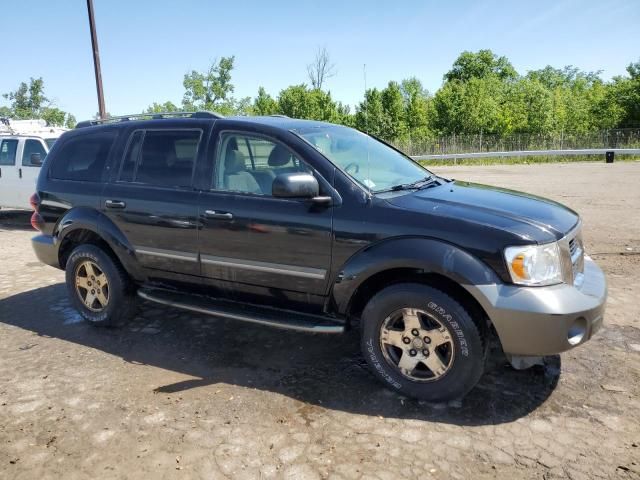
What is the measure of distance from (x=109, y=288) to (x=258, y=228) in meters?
1.83

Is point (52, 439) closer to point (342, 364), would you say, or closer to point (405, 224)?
point (342, 364)

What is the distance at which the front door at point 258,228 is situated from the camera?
143 inches

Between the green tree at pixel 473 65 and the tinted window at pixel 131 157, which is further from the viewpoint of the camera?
the green tree at pixel 473 65

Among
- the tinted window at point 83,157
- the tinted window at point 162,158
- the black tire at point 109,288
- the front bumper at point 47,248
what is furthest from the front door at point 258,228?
the front bumper at point 47,248

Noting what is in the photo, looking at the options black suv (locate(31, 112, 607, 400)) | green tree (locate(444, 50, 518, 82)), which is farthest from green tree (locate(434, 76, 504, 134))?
black suv (locate(31, 112, 607, 400))

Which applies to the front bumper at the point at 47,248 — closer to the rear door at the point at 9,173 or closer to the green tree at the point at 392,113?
the rear door at the point at 9,173

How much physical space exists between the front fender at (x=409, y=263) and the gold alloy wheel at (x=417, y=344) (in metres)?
0.31

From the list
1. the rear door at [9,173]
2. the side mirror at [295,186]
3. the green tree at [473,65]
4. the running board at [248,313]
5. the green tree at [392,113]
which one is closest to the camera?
the side mirror at [295,186]

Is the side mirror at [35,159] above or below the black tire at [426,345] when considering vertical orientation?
above

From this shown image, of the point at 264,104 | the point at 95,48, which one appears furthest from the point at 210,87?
the point at 95,48

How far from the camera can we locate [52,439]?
3113 mm

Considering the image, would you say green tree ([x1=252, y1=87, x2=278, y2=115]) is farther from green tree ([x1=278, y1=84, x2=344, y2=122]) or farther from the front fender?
the front fender

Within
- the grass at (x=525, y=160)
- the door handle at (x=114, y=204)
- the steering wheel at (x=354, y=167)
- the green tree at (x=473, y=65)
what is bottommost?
the door handle at (x=114, y=204)

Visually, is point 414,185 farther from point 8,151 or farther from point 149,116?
point 8,151
